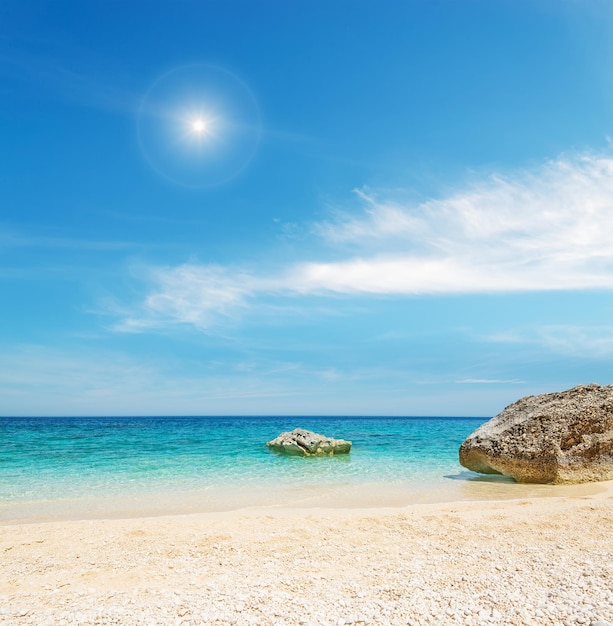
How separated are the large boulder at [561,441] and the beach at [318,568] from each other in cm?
391

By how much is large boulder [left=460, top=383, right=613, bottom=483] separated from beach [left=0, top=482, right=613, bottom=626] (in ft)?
12.8

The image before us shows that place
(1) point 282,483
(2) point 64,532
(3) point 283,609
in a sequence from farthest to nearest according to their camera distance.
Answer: (1) point 282,483 < (2) point 64,532 < (3) point 283,609

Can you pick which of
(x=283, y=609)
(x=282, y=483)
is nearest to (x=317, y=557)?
(x=283, y=609)

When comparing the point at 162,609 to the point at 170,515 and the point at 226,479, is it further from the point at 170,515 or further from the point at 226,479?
the point at 226,479

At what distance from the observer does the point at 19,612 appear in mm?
5195

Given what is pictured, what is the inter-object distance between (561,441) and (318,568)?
11.1 metres

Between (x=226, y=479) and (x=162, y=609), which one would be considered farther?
(x=226, y=479)

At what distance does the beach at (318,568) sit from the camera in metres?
4.95

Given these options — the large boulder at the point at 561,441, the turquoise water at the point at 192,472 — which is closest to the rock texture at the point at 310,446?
the turquoise water at the point at 192,472

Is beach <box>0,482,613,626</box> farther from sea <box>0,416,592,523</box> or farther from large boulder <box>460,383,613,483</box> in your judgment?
large boulder <box>460,383,613,483</box>

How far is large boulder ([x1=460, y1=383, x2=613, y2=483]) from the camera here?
14016 millimetres

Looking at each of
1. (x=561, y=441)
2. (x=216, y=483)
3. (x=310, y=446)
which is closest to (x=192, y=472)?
(x=216, y=483)

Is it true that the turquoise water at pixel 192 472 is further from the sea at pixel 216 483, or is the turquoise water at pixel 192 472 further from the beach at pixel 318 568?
the beach at pixel 318 568

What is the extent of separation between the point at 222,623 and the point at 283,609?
0.69m
